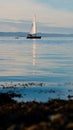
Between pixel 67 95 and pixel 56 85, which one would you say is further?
pixel 56 85

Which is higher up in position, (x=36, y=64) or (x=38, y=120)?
(x=38, y=120)

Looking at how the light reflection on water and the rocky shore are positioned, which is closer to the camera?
the rocky shore

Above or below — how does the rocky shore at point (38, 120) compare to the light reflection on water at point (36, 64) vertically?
above

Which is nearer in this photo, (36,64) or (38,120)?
(38,120)

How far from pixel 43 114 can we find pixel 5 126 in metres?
1.46

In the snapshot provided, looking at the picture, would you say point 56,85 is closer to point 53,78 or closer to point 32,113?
point 53,78

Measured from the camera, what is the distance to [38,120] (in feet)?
44.8

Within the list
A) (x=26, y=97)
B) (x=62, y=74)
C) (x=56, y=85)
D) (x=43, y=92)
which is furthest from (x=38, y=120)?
(x=62, y=74)

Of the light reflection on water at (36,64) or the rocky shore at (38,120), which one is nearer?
the rocky shore at (38,120)

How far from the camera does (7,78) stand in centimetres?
4366

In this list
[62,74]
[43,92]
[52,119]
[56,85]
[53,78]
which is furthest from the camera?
[62,74]

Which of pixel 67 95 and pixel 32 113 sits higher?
pixel 32 113

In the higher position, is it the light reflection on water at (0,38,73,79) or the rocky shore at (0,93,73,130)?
the rocky shore at (0,93,73,130)

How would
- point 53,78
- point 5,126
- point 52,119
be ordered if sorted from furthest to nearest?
point 53,78, point 5,126, point 52,119
